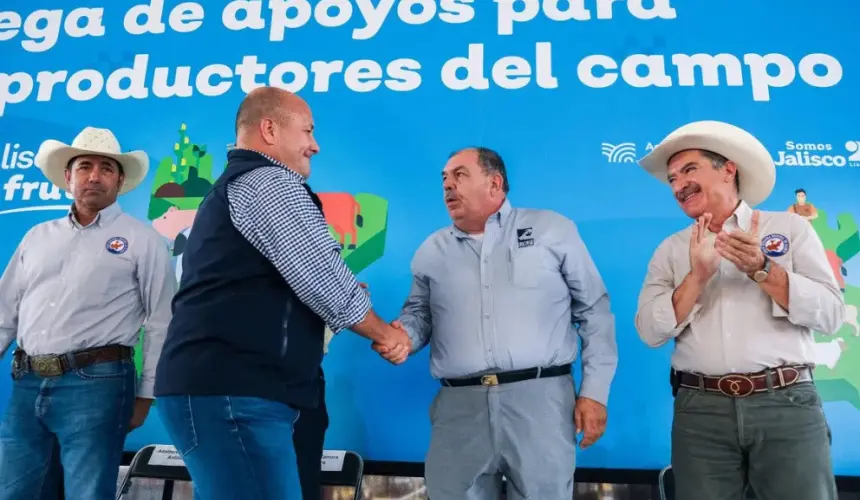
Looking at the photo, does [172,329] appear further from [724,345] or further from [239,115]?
[724,345]

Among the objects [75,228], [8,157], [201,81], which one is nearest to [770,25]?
[201,81]

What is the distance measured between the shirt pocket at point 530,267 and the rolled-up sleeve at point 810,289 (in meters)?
0.71

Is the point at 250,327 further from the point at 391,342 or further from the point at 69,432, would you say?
the point at 69,432

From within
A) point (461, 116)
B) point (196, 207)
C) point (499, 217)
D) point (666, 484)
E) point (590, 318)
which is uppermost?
point (461, 116)

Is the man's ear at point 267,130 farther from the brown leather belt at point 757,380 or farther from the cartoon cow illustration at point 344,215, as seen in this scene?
the brown leather belt at point 757,380

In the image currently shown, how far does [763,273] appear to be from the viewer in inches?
75.3

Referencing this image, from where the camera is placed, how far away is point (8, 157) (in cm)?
349

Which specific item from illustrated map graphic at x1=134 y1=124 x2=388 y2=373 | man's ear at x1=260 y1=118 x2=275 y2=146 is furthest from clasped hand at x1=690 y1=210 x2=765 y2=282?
illustrated map graphic at x1=134 y1=124 x2=388 y2=373

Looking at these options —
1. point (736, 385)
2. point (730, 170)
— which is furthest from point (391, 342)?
point (730, 170)

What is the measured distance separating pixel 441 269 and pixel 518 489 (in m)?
0.78

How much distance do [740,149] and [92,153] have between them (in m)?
2.41

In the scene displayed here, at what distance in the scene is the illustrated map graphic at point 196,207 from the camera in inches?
124

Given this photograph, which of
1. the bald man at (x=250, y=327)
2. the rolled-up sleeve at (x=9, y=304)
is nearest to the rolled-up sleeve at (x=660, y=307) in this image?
the bald man at (x=250, y=327)

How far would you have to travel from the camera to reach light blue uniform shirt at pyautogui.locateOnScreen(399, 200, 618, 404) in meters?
2.25
